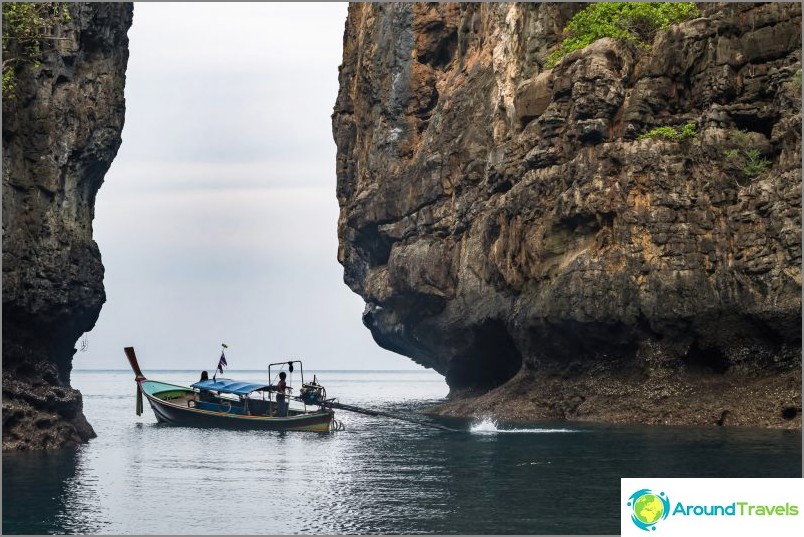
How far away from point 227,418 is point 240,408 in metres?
1.27

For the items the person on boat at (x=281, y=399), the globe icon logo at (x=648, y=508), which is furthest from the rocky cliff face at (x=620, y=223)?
the globe icon logo at (x=648, y=508)

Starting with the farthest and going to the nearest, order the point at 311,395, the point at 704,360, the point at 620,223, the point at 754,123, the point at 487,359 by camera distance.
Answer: the point at 487,359 < the point at 311,395 < the point at 620,223 < the point at 754,123 < the point at 704,360

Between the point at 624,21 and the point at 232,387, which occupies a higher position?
the point at 624,21

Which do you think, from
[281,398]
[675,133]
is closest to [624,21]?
[675,133]

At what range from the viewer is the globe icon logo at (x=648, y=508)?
21.7m

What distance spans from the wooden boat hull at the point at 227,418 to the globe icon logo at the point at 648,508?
125 feet

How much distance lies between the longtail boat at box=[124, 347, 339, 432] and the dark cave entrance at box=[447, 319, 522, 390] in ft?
38.5

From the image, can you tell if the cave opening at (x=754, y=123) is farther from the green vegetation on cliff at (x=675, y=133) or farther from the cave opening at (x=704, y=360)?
the cave opening at (x=704, y=360)

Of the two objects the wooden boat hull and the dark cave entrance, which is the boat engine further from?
the dark cave entrance

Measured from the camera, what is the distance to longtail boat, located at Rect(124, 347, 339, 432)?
59.4 metres

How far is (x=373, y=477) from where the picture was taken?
1528 inches

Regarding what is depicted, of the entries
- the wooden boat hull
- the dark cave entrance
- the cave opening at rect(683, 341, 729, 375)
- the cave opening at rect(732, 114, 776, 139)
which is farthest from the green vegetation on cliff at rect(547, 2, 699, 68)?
the wooden boat hull

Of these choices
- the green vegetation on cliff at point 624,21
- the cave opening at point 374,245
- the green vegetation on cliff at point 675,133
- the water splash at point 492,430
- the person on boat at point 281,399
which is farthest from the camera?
the cave opening at point 374,245

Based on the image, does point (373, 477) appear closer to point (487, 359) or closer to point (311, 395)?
point (311, 395)
